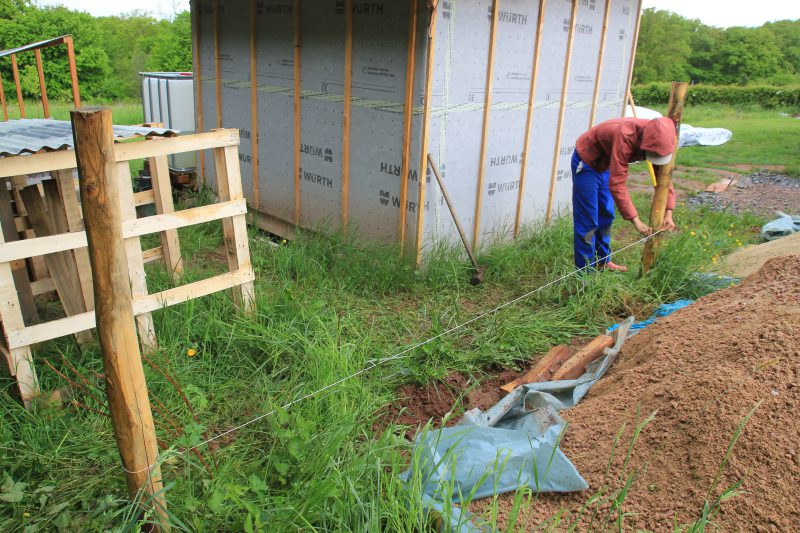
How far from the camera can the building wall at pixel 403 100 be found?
576cm

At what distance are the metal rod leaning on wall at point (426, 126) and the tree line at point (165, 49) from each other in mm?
19896

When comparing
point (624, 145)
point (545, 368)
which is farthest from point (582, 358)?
point (624, 145)

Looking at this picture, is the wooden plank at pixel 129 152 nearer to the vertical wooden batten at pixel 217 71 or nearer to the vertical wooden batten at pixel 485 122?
the vertical wooden batten at pixel 485 122

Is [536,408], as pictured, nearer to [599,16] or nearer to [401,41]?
[401,41]

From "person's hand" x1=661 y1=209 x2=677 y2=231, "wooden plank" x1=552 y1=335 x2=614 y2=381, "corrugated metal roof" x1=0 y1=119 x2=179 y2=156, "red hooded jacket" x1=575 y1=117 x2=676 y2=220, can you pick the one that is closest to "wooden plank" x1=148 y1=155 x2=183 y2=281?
"corrugated metal roof" x1=0 y1=119 x2=179 y2=156

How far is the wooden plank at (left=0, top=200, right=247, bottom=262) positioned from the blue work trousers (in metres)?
3.21

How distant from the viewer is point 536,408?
3445 millimetres

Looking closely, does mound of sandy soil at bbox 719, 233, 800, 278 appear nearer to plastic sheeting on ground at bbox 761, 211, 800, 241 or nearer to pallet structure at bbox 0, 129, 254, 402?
plastic sheeting on ground at bbox 761, 211, 800, 241

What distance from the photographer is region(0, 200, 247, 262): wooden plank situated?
331 cm

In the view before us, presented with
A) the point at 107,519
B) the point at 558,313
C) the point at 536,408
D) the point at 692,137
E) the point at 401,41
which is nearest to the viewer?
the point at 107,519

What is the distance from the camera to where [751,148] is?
1527cm

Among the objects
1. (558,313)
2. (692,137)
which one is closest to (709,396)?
(558,313)

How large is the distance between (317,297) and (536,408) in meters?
2.30

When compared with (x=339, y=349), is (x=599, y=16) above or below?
above
